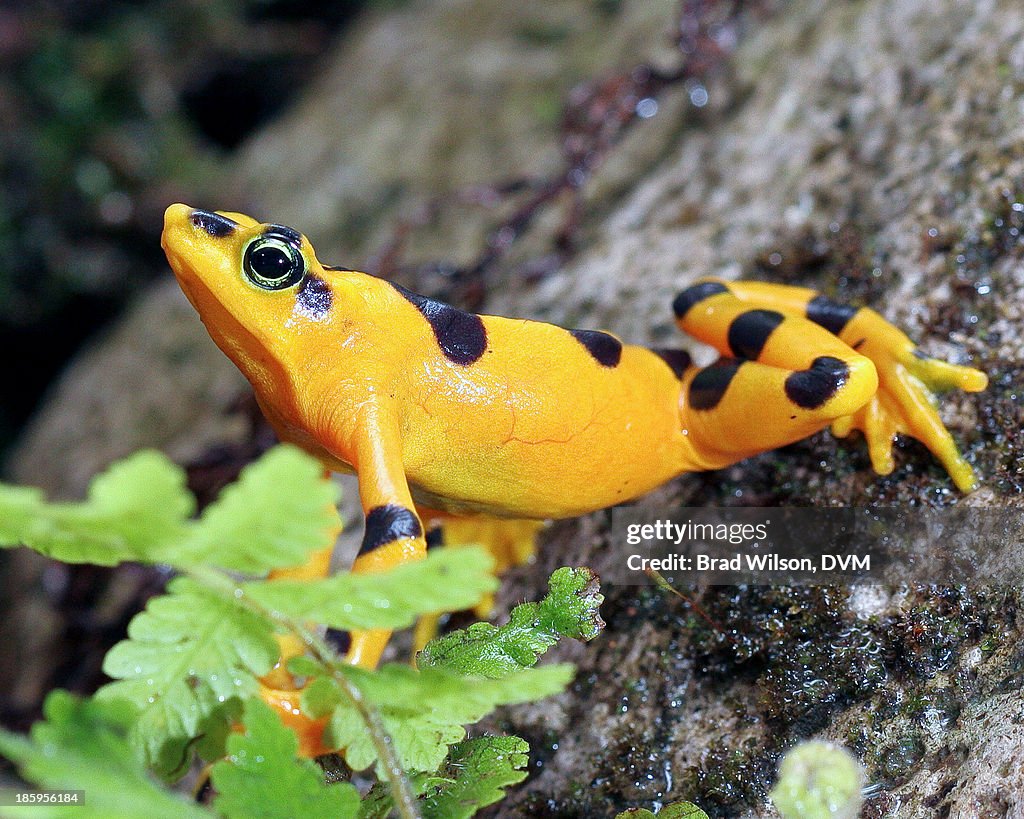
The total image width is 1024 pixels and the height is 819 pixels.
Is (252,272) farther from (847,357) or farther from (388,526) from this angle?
(847,357)

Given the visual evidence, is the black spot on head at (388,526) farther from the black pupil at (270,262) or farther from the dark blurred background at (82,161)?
the dark blurred background at (82,161)

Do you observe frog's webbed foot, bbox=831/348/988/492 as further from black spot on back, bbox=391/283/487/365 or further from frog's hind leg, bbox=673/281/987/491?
black spot on back, bbox=391/283/487/365

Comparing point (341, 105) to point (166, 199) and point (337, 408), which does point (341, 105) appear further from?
point (337, 408)

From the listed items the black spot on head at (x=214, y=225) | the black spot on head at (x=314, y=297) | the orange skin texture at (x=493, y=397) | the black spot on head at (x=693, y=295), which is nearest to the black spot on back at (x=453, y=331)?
the orange skin texture at (x=493, y=397)

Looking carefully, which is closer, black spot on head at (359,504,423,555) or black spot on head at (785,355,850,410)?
black spot on head at (359,504,423,555)

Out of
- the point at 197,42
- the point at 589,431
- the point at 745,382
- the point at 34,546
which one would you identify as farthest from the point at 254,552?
the point at 197,42

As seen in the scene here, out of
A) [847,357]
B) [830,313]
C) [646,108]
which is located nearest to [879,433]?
[847,357]

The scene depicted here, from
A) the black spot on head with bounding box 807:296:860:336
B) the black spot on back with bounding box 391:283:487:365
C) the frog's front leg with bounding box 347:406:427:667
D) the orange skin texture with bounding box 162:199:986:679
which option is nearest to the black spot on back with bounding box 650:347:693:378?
the orange skin texture with bounding box 162:199:986:679
